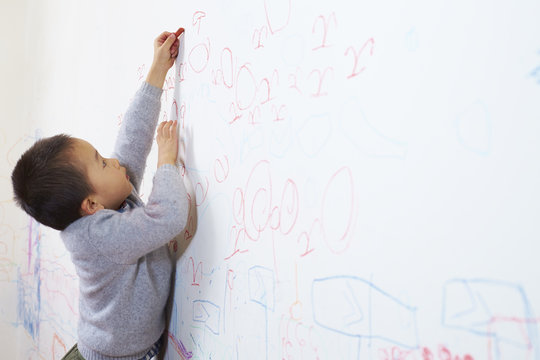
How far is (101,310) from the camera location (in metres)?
0.79

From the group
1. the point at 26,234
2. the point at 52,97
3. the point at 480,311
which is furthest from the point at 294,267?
the point at 26,234

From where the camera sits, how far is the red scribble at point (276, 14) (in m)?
0.59

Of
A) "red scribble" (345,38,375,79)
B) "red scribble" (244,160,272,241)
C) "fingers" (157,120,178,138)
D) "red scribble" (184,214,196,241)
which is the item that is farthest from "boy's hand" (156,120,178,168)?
"red scribble" (345,38,375,79)

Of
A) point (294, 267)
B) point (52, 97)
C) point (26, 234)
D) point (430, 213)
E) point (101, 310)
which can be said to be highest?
point (52, 97)

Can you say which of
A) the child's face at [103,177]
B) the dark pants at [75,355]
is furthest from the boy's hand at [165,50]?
the dark pants at [75,355]

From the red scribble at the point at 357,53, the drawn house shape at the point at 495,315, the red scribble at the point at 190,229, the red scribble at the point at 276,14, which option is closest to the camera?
the drawn house shape at the point at 495,315

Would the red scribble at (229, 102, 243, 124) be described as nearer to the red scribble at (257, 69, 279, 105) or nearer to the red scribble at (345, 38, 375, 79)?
the red scribble at (257, 69, 279, 105)

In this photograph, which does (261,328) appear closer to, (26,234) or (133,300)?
(133,300)

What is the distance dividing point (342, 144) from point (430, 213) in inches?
5.5

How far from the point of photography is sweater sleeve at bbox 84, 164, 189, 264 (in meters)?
0.70

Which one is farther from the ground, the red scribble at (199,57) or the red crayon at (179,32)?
A: the red crayon at (179,32)

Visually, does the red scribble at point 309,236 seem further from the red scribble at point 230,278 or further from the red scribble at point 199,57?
the red scribble at point 199,57

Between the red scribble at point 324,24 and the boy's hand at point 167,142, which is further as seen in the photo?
the boy's hand at point 167,142

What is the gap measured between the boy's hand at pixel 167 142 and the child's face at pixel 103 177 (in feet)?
0.27
